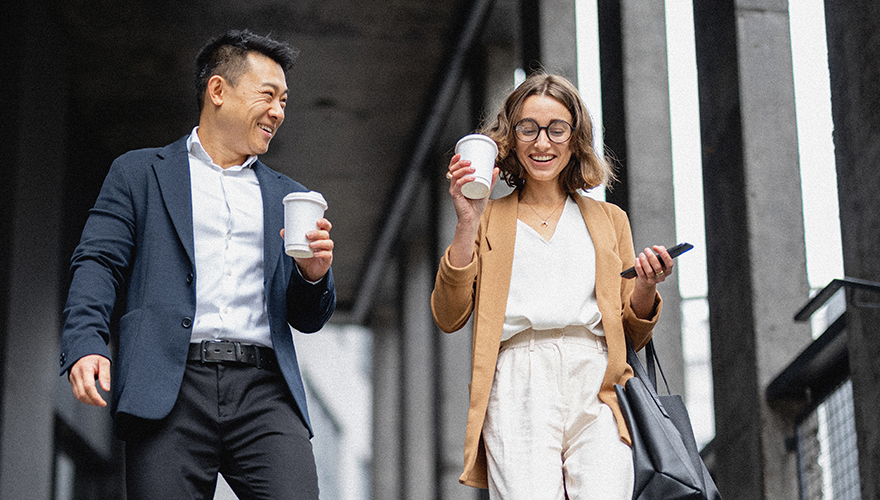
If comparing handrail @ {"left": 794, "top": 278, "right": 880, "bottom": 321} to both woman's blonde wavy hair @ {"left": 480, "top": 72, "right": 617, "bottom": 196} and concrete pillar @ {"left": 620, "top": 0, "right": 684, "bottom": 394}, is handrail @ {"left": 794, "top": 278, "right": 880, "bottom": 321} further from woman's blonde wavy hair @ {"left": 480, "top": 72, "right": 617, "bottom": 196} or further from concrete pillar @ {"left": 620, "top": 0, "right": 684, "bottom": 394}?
concrete pillar @ {"left": 620, "top": 0, "right": 684, "bottom": 394}

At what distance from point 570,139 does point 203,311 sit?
41.2 inches

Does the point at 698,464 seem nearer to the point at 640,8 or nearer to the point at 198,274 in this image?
the point at 198,274

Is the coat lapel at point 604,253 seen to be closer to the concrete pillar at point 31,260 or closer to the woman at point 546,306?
the woman at point 546,306

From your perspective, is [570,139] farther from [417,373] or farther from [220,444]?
[417,373]

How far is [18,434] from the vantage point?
8484 millimetres

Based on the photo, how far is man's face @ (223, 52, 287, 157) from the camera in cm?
301

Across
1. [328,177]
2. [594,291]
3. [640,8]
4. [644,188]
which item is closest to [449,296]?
[594,291]

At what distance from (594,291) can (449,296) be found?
37cm

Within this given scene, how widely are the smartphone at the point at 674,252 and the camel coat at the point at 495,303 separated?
0.27ft

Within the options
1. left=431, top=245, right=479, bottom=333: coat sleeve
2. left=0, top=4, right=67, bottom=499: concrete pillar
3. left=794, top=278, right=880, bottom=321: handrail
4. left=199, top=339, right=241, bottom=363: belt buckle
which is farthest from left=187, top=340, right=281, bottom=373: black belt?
left=0, top=4, right=67, bottom=499: concrete pillar

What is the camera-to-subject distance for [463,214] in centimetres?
278

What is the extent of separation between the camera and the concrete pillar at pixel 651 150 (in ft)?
19.7

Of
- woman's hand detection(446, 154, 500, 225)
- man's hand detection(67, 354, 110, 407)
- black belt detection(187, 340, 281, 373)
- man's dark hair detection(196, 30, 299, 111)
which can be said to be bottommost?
man's hand detection(67, 354, 110, 407)

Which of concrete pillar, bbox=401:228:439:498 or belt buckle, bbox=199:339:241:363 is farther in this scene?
concrete pillar, bbox=401:228:439:498
